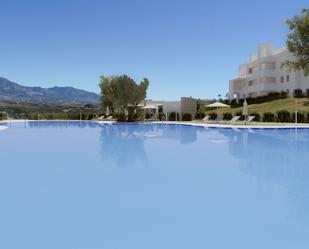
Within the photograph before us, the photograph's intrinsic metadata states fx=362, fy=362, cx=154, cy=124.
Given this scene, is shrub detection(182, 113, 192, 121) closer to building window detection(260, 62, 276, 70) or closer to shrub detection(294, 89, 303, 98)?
shrub detection(294, 89, 303, 98)

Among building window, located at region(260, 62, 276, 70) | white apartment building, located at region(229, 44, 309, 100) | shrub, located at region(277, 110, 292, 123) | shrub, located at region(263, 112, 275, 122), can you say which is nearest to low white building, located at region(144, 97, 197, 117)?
white apartment building, located at region(229, 44, 309, 100)

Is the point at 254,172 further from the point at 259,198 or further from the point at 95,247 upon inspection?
the point at 95,247

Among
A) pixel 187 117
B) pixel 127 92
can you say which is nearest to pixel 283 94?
pixel 187 117

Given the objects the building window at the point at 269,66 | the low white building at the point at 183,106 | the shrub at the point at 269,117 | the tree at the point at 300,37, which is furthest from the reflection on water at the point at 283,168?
the building window at the point at 269,66

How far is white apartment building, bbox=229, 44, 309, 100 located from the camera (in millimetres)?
47000

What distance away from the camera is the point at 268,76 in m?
51.6

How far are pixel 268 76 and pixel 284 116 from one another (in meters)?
21.4

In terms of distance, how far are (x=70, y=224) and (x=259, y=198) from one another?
3.30 m

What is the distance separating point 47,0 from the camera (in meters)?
28.5

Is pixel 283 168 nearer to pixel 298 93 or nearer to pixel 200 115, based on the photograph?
pixel 200 115

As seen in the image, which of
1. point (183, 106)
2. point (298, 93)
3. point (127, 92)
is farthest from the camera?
point (183, 106)

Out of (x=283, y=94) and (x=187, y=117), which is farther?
(x=283, y=94)

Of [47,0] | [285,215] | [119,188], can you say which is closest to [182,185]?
[119,188]

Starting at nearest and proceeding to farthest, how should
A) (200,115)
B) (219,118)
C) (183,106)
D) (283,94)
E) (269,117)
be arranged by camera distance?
(269,117)
(219,118)
(200,115)
(283,94)
(183,106)
